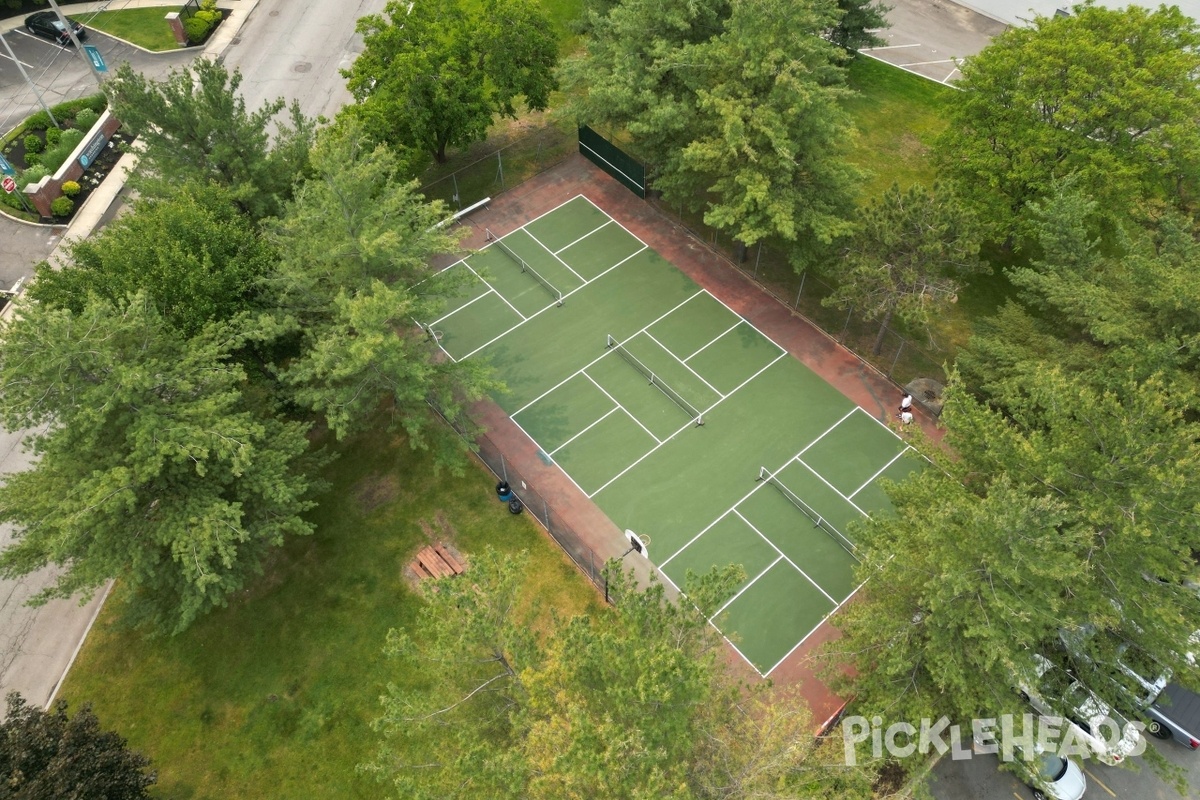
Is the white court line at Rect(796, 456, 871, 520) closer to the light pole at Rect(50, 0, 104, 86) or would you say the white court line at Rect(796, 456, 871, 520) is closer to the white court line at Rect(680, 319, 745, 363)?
the white court line at Rect(680, 319, 745, 363)

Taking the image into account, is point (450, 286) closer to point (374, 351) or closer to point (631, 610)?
point (374, 351)

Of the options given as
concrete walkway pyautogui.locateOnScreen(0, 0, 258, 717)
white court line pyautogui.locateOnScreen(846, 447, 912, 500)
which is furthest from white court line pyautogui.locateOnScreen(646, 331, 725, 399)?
concrete walkway pyautogui.locateOnScreen(0, 0, 258, 717)

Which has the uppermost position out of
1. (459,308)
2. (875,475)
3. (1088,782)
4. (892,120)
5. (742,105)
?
(742,105)

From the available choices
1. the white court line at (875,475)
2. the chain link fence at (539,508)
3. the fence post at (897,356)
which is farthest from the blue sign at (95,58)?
the white court line at (875,475)

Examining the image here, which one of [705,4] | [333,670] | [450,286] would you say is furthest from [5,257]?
[705,4]

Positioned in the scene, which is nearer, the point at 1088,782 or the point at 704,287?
the point at 1088,782

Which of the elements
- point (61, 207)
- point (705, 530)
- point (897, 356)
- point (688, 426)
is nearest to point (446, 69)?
point (688, 426)

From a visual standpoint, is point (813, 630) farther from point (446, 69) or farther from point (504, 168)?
point (446, 69)
